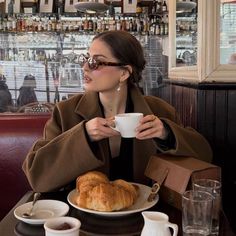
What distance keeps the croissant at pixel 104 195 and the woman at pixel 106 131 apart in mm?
170

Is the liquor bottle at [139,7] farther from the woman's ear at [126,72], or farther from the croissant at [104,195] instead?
the croissant at [104,195]

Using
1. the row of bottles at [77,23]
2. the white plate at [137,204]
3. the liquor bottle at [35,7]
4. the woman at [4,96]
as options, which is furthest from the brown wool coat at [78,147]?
the liquor bottle at [35,7]

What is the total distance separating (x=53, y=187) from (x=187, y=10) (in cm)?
135

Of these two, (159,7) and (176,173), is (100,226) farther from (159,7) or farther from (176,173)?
(159,7)

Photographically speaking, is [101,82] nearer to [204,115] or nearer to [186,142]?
[186,142]

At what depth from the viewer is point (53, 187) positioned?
128 centimetres

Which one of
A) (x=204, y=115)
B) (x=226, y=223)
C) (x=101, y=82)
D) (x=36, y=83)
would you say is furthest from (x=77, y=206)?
(x=36, y=83)

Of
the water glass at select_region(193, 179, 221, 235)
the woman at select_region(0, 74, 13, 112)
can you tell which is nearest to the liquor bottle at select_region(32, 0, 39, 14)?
the woman at select_region(0, 74, 13, 112)

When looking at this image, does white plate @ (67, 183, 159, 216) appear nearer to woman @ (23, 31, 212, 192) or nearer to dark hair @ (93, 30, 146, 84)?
woman @ (23, 31, 212, 192)

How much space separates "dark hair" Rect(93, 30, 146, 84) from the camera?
60.3 inches

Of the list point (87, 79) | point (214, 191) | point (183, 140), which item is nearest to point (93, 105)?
point (87, 79)

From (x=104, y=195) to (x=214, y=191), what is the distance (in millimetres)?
293

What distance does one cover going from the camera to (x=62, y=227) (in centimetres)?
88

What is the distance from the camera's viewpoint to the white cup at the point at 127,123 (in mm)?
1153
